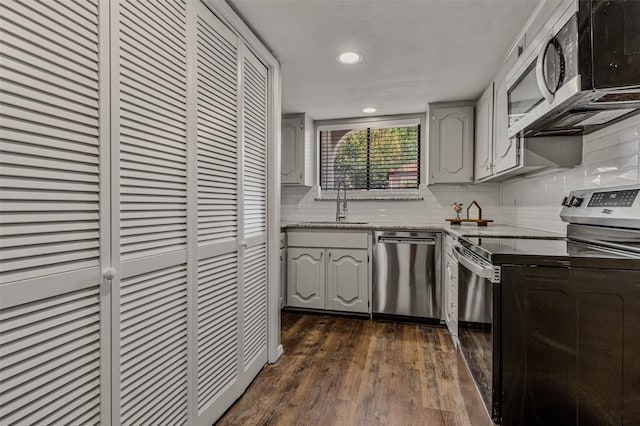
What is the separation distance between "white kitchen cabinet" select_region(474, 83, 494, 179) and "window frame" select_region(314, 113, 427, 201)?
2.10 feet

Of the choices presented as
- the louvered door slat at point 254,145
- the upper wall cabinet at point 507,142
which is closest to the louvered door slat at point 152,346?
the louvered door slat at point 254,145

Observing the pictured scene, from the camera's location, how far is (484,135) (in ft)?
10.0

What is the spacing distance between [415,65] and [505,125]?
76 cm

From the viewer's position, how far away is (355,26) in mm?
2068

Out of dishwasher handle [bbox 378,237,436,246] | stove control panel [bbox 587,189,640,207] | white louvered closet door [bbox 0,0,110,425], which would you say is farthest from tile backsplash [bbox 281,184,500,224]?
white louvered closet door [bbox 0,0,110,425]

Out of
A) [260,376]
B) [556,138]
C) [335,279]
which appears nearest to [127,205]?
[260,376]

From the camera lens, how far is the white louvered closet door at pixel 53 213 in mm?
841

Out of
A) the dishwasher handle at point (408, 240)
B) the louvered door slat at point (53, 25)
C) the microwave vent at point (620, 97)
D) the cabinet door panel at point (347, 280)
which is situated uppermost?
the louvered door slat at point (53, 25)

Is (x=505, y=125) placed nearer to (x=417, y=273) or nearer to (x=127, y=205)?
(x=417, y=273)

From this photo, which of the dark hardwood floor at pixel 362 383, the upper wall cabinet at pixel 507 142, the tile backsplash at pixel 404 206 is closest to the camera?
the dark hardwood floor at pixel 362 383

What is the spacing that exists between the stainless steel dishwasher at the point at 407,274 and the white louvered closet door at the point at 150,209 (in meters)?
2.17

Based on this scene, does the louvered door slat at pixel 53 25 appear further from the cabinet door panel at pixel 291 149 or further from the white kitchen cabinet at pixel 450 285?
the cabinet door panel at pixel 291 149

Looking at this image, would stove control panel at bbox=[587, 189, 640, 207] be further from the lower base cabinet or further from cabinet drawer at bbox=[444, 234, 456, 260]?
the lower base cabinet

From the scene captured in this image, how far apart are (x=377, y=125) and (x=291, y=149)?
996 mm
